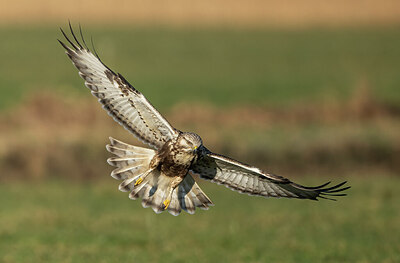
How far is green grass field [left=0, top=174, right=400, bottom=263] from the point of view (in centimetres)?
1248

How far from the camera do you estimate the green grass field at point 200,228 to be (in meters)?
12.5

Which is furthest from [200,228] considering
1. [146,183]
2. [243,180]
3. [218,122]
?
[218,122]

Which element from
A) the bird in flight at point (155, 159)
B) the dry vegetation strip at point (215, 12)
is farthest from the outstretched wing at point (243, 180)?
the dry vegetation strip at point (215, 12)

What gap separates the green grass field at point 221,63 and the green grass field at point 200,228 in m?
10.0

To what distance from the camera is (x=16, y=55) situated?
36812mm

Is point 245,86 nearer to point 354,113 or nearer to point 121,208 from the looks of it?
point 354,113

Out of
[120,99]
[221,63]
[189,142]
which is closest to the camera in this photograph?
[189,142]

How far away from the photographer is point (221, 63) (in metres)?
37.7

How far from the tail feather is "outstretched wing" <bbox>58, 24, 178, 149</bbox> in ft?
0.94

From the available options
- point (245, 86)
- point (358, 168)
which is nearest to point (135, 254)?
point (358, 168)

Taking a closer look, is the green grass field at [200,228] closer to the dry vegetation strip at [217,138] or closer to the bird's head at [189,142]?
the dry vegetation strip at [217,138]

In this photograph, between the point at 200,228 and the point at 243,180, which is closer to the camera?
the point at 243,180

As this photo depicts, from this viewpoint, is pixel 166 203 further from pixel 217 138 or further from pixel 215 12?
pixel 215 12

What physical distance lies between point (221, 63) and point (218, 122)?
472 inches
